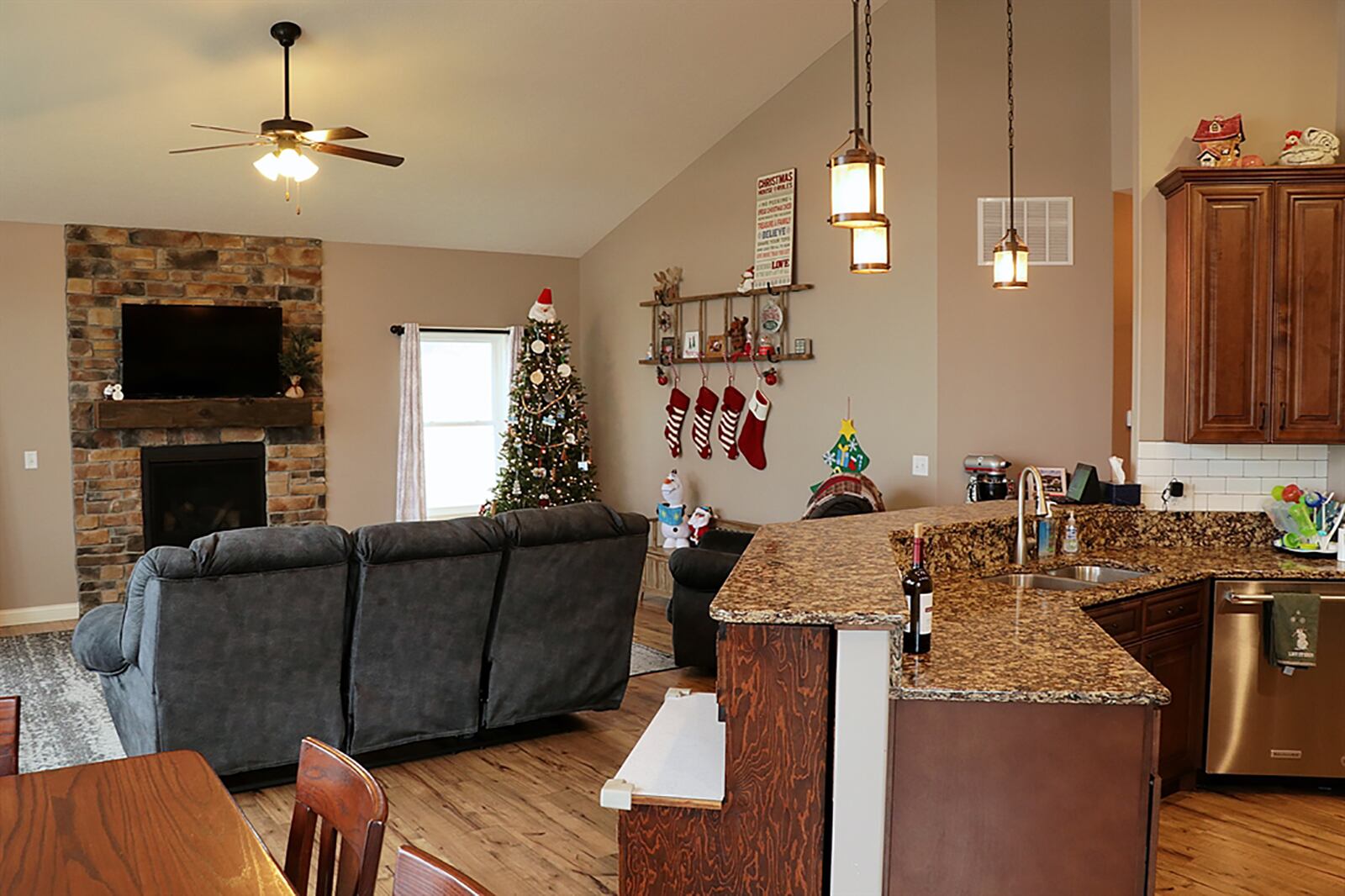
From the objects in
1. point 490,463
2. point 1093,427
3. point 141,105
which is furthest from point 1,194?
point 1093,427

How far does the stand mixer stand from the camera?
578 cm

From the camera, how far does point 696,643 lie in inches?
225

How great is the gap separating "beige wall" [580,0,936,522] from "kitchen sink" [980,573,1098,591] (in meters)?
2.17

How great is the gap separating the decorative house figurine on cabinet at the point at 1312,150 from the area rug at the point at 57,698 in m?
3.92

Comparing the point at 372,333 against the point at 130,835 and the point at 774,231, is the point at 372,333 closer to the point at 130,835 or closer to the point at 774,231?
the point at 774,231

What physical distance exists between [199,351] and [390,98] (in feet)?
8.27

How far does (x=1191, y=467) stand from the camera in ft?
15.3

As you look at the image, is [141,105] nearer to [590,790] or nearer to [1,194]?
[1,194]

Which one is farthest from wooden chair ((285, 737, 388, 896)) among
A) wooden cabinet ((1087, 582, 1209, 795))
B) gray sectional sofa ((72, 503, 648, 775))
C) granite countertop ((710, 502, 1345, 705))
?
wooden cabinet ((1087, 582, 1209, 795))

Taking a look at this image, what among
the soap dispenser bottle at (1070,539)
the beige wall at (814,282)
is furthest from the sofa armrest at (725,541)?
the soap dispenser bottle at (1070,539)

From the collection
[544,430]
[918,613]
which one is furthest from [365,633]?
[544,430]

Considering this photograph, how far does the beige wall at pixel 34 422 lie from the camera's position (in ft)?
23.6

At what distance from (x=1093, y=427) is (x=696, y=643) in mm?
2587

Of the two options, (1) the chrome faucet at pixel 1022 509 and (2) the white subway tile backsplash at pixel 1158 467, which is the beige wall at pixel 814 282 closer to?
(2) the white subway tile backsplash at pixel 1158 467
